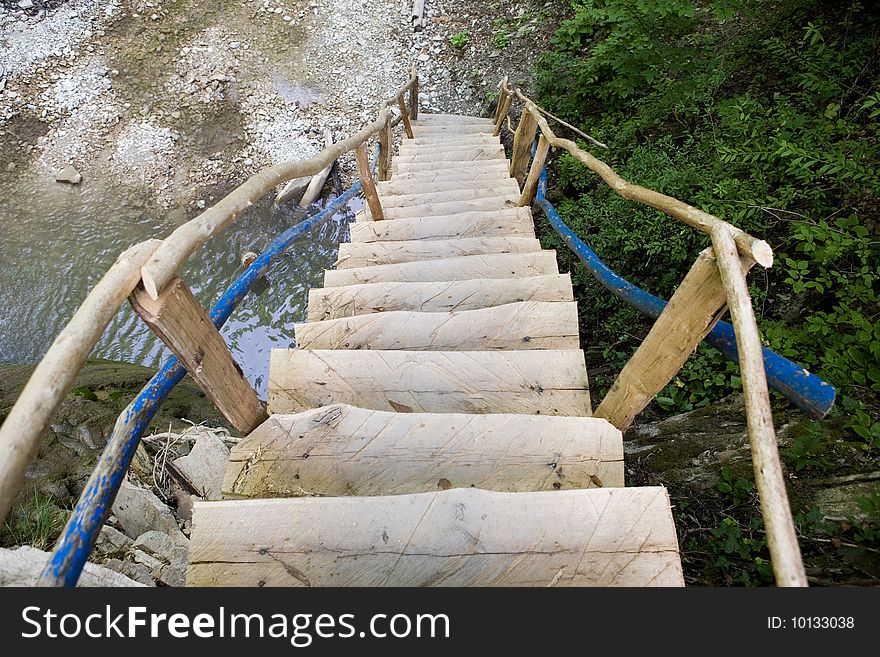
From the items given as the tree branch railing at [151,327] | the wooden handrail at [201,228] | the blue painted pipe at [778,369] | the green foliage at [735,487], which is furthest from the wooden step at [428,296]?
the green foliage at [735,487]

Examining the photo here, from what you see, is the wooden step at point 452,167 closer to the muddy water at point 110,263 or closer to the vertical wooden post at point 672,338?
the muddy water at point 110,263

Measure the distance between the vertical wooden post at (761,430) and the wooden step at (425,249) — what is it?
6.54ft

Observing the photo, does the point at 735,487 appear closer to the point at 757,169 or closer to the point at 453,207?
the point at 757,169

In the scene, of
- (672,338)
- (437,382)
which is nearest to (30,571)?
(437,382)

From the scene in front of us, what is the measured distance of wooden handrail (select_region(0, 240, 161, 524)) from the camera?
0.68 meters

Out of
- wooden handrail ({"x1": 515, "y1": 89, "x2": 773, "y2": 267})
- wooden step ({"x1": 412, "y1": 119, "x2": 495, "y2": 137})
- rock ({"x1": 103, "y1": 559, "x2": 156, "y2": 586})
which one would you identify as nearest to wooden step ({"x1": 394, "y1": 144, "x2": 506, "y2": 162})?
wooden step ({"x1": 412, "y1": 119, "x2": 495, "y2": 137})

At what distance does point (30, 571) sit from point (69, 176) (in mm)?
8690

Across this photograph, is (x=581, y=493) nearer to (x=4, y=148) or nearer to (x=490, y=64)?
(x=490, y=64)

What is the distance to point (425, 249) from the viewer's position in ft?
10.5

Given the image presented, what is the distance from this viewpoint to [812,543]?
1.77m

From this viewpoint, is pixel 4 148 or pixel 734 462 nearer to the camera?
pixel 734 462

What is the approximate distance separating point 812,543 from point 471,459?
1423 mm
